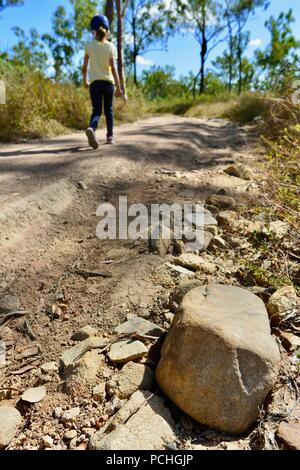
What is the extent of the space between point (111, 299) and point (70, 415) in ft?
2.10

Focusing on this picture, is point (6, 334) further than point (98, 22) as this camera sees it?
No

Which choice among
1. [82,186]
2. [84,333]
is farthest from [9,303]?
[82,186]

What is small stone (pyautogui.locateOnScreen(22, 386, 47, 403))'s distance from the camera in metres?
1.41

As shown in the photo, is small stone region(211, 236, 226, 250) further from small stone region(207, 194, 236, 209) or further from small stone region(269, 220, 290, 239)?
small stone region(207, 194, 236, 209)

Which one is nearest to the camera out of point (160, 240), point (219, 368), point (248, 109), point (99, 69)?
point (219, 368)

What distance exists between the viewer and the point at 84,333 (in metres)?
1.68

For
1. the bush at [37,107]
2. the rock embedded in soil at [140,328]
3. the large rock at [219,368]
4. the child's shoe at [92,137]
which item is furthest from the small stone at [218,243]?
the bush at [37,107]

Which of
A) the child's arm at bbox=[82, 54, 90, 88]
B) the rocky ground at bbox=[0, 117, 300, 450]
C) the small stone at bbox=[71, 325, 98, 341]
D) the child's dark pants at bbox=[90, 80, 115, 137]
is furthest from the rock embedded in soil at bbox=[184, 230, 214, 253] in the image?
the child's arm at bbox=[82, 54, 90, 88]

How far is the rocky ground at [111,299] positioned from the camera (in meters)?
1.28

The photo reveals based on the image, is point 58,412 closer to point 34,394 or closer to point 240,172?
point 34,394

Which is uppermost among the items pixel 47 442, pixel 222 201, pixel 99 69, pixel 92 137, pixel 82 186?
pixel 99 69

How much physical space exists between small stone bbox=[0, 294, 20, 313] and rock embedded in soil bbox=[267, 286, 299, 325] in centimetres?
127

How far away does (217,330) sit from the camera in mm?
1342

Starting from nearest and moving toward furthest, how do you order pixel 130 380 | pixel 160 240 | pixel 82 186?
1. pixel 130 380
2. pixel 160 240
3. pixel 82 186
